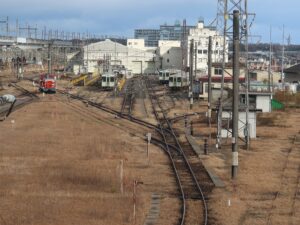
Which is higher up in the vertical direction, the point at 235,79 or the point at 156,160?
the point at 235,79

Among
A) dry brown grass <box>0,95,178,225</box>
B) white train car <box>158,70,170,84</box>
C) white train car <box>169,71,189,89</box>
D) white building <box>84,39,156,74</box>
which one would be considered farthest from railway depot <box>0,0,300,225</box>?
white building <box>84,39,156,74</box>

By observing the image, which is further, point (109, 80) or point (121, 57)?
point (121, 57)

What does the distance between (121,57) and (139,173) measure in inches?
3690

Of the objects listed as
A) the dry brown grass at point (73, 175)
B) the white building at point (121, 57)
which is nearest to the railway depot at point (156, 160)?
the dry brown grass at point (73, 175)

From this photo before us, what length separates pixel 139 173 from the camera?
67.4ft

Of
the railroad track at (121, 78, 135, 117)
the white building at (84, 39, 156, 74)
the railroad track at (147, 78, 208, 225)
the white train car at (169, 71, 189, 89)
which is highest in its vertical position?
the white building at (84, 39, 156, 74)

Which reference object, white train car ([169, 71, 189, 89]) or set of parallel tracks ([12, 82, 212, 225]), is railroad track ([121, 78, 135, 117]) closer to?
set of parallel tracks ([12, 82, 212, 225])

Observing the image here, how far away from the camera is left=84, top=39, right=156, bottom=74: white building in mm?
107438

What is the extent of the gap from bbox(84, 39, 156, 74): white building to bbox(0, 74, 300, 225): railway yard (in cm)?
6683

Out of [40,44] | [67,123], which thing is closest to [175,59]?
[40,44]

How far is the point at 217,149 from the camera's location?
2703 cm

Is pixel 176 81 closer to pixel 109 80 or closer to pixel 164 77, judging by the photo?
pixel 109 80

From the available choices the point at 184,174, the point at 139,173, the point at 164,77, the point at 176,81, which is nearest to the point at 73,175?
the point at 139,173

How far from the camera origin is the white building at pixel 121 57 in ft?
352
